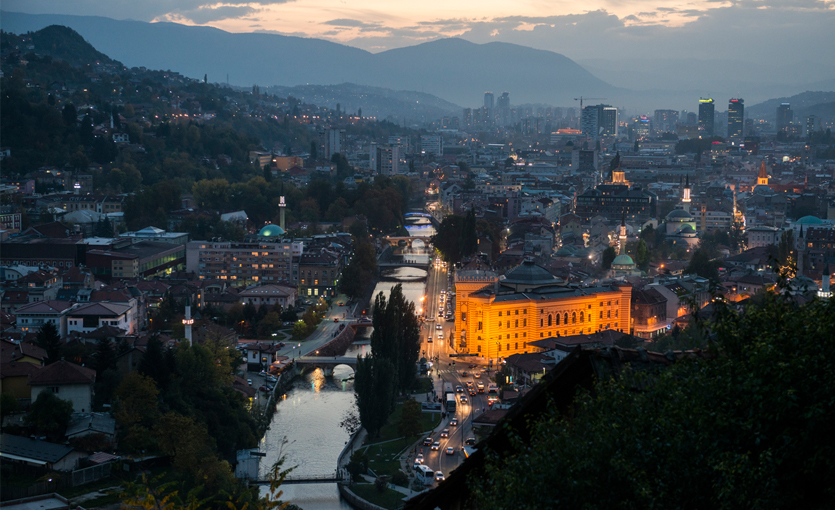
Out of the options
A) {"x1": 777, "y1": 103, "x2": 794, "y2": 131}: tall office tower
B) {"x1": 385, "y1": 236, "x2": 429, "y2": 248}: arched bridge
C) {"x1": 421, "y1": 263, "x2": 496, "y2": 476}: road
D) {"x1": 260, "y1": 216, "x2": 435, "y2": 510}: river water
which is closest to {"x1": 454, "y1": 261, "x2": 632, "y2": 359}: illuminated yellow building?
{"x1": 421, "y1": 263, "x2": 496, "y2": 476}: road

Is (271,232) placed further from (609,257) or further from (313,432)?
(313,432)

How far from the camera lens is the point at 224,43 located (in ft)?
389

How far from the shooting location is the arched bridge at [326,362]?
1294 cm

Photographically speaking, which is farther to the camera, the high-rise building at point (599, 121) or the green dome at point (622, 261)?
the high-rise building at point (599, 121)

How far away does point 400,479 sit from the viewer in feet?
27.1

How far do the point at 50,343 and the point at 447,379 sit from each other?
4.63 metres

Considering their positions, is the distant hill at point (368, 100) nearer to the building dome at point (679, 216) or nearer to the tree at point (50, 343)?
the building dome at point (679, 216)

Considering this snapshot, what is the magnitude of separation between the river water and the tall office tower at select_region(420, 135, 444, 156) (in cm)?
5099

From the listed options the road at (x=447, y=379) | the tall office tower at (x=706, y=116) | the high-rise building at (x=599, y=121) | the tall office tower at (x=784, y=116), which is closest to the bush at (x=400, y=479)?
the road at (x=447, y=379)

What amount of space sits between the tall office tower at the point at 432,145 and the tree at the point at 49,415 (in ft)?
180

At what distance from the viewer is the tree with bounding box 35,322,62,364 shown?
10.3 m

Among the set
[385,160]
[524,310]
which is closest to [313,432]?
[524,310]

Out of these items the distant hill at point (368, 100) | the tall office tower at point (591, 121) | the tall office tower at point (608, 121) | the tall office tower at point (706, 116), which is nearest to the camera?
the tall office tower at point (706, 116)

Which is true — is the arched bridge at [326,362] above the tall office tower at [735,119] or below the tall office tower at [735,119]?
below
